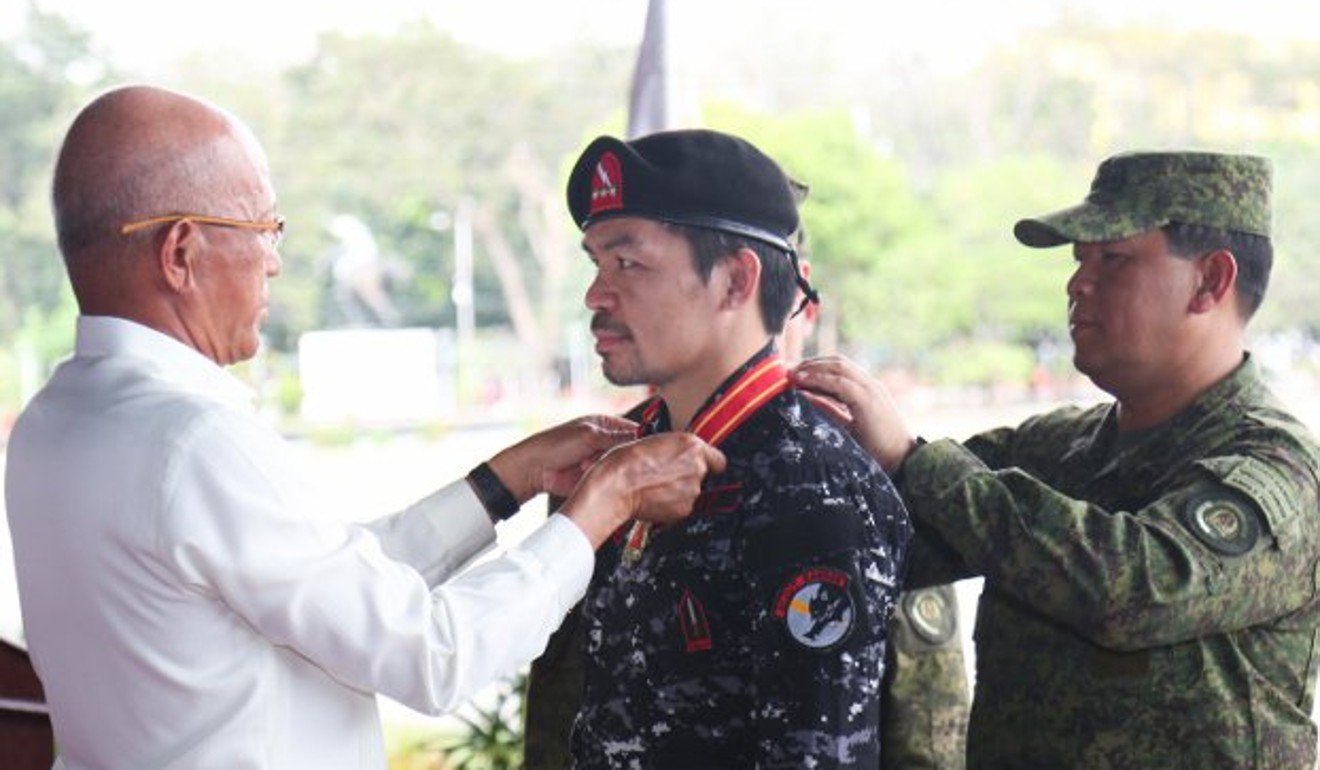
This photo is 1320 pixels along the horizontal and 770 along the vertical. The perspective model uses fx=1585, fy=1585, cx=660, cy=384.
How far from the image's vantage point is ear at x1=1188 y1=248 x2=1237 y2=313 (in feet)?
6.74

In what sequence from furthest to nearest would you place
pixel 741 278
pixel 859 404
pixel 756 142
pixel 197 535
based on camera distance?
pixel 756 142
pixel 859 404
pixel 741 278
pixel 197 535

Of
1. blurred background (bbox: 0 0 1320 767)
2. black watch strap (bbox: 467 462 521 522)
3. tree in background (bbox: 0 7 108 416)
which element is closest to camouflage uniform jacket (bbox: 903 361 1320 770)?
black watch strap (bbox: 467 462 521 522)

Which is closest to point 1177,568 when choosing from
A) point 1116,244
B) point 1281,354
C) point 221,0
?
point 1116,244

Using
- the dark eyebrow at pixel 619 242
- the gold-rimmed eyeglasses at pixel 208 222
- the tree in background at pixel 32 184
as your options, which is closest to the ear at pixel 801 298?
the dark eyebrow at pixel 619 242

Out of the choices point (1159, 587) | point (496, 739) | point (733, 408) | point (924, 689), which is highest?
point (733, 408)

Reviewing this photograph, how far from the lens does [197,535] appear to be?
1482mm

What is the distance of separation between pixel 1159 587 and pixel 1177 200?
54 centimetres

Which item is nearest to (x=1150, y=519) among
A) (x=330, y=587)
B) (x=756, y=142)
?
(x=330, y=587)

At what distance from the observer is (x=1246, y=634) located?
1939 mm

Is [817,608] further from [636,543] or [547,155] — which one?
[547,155]

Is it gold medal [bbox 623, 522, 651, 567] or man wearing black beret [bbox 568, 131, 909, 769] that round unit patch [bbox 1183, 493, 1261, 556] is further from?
gold medal [bbox 623, 522, 651, 567]

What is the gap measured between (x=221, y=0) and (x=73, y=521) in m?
13.8

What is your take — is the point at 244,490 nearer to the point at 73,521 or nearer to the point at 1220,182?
the point at 73,521

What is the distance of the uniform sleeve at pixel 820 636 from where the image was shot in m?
1.57
